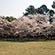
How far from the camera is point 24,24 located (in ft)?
146

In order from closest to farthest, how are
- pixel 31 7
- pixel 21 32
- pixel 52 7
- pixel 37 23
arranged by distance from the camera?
pixel 21 32, pixel 37 23, pixel 52 7, pixel 31 7

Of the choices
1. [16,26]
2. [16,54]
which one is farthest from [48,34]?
[16,54]

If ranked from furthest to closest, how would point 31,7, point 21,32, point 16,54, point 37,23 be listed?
point 31,7 < point 37,23 < point 21,32 < point 16,54

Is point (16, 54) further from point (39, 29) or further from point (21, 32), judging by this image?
point (39, 29)

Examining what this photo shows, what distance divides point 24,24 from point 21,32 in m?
2.79

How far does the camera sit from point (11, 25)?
44188 mm

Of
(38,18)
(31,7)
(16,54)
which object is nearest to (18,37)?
(38,18)

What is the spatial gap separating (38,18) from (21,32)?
9898 mm

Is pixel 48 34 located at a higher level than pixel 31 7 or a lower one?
lower

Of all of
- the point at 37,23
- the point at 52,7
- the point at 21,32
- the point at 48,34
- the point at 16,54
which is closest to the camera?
the point at 16,54

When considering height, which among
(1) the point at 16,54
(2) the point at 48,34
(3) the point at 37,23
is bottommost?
(1) the point at 16,54

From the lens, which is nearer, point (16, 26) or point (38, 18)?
point (16, 26)

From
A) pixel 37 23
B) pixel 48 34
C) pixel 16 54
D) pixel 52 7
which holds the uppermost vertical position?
pixel 52 7

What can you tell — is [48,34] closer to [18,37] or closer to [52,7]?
[18,37]
